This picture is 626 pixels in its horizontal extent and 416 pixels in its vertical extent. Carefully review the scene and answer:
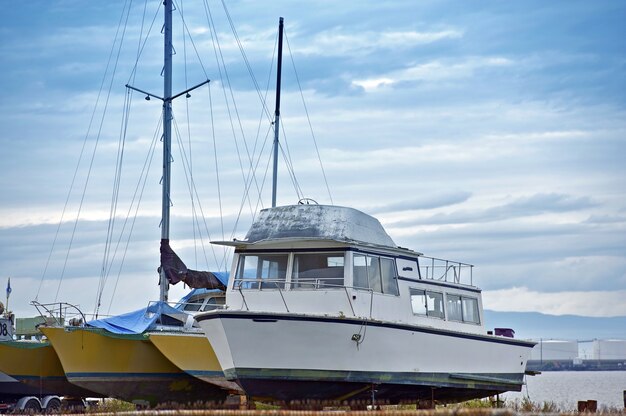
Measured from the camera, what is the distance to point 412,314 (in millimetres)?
27438

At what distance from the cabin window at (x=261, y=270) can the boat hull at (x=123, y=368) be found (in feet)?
12.7

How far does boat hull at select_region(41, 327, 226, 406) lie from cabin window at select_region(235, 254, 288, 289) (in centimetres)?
386

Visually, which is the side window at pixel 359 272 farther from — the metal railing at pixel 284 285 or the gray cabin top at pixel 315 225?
the gray cabin top at pixel 315 225

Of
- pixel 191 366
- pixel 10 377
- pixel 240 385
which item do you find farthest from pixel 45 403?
pixel 240 385

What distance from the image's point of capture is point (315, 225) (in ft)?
88.4

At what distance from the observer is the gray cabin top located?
26.8 metres

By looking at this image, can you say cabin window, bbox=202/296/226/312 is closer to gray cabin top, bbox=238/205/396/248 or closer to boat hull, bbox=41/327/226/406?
boat hull, bbox=41/327/226/406

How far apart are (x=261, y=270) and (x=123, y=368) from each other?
17.3 ft

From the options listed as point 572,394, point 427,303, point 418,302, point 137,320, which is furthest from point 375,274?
point 572,394

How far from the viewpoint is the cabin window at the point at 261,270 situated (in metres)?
26.9

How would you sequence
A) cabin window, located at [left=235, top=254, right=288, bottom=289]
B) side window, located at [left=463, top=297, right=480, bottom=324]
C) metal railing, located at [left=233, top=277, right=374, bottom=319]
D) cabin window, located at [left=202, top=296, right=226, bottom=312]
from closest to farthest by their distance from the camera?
metal railing, located at [left=233, top=277, right=374, bottom=319]
cabin window, located at [left=235, top=254, right=288, bottom=289]
side window, located at [left=463, top=297, right=480, bottom=324]
cabin window, located at [left=202, top=296, right=226, bottom=312]

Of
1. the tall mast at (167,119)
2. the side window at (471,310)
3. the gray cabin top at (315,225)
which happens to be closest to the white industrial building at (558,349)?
the tall mast at (167,119)

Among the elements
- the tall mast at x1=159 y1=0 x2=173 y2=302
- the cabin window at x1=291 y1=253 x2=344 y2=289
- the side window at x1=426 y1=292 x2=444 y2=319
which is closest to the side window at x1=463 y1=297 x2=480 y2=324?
the side window at x1=426 y1=292 x2=444 y2=319

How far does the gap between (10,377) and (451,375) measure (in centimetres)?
1225
